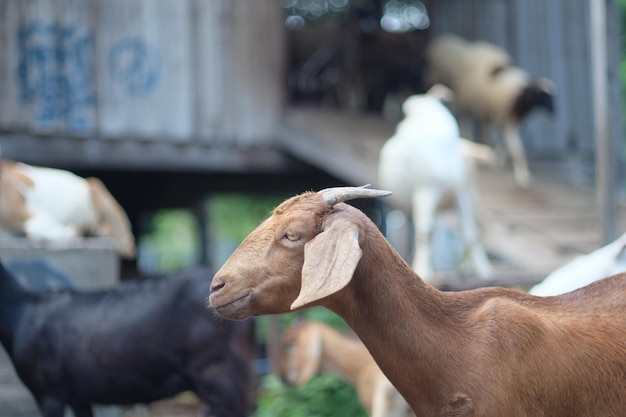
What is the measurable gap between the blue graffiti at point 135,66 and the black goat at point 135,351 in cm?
509

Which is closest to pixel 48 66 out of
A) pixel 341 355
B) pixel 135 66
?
pixel 135 66

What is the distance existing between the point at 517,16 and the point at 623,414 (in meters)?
9.60

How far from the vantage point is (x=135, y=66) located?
10906 millimetres

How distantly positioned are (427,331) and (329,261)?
0.50 metres

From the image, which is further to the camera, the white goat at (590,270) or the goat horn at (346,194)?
the white goat at (590,270)

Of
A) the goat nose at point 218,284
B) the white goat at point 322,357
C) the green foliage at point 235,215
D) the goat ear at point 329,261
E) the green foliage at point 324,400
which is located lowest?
the green foliage at point 235,215

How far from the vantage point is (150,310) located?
5.97 metres

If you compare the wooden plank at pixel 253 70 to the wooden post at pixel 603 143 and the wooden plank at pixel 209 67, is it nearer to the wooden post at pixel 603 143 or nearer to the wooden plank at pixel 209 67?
the wooden plank at pixel 209 67

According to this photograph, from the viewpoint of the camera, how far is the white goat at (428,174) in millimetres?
7363

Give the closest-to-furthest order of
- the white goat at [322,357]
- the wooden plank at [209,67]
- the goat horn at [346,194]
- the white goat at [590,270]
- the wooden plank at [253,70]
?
the goat horn at [346,194] < the white goat at [590,270] < the white goat at [322,357] < the wooden plank at [209,67] < the wooden plank at [253,70]

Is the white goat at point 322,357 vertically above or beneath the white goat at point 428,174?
beneath

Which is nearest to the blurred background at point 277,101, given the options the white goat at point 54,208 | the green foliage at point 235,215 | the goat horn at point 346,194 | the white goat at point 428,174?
the white goat at point 428,174

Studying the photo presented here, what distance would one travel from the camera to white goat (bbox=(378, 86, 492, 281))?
7.36 metres

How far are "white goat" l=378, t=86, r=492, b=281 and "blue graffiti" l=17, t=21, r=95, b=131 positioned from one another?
4.24 meters
